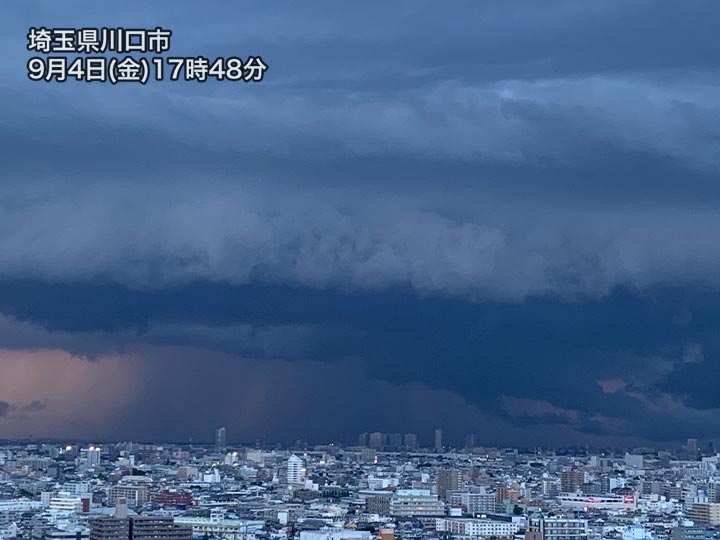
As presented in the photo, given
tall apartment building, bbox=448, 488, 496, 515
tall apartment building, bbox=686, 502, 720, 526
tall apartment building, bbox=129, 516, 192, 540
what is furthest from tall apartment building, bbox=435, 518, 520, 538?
tall apartment building, bbox=129, 516, 192, 540

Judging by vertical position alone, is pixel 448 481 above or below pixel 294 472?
below

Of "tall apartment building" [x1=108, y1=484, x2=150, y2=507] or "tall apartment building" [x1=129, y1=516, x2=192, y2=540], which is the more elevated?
"tall apartment building" [x1=108, y1=484, x2=150, y2=507]

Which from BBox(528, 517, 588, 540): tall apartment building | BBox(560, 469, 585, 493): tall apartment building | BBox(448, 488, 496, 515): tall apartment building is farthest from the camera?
BBox(560, 469, 585, 493): tall apartment building

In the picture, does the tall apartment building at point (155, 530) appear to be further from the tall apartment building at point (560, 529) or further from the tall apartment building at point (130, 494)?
the tall apartment building at point (130, 494)

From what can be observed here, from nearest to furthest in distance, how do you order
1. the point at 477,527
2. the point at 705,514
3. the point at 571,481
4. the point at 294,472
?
1. the point at 477,527
2. the point at 705,514
3. the point at 571,481
4. the point at 294,472

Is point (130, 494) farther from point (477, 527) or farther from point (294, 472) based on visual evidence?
point (294, 472)

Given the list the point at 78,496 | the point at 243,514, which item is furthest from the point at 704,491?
the point at 78,496

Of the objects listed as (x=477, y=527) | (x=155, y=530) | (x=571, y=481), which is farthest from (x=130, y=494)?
(x=571, y=481)

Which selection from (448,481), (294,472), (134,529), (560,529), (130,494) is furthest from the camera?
(294,472)

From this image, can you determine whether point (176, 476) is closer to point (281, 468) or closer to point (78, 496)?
point (281, 468)

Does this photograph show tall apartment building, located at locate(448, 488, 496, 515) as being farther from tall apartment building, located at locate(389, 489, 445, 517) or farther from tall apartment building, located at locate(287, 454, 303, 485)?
tall apartment building, located at locate(287, 454, 303, 485)

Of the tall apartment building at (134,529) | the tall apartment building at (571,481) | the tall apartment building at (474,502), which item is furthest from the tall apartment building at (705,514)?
Result: the tall apartment building at (134,529)
